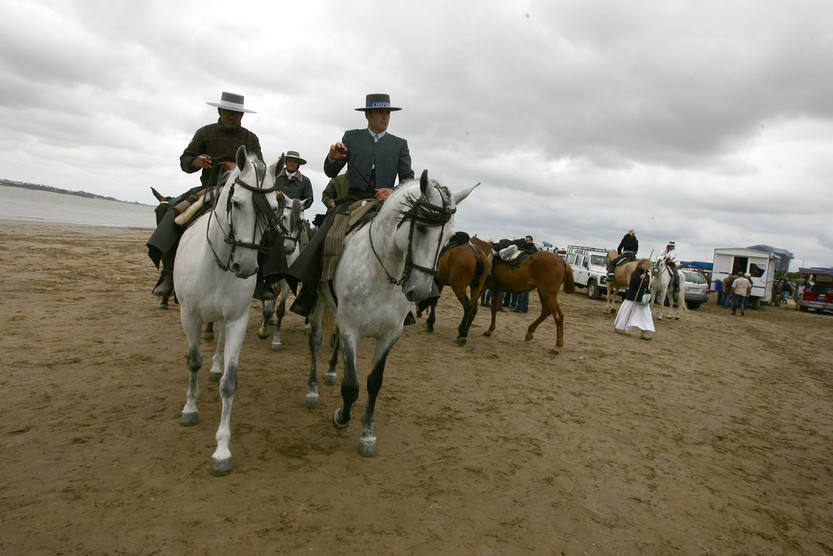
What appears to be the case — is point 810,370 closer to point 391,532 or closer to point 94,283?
point 391,532

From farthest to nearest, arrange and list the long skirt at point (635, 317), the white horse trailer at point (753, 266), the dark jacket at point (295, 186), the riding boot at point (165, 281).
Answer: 1. the white horse trailer at point (753, 266)
2. the long skirt at point (635, 317)
3. the dark jacket at point (295, 186)
4. the riding boot at point (165, 281)

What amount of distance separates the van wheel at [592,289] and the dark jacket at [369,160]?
800 inches

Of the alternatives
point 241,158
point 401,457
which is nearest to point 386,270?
point 241,158

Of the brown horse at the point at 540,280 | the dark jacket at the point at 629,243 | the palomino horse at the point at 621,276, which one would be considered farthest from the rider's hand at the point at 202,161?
the dark jacket at the point at 629,243

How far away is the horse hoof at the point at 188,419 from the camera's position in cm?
429

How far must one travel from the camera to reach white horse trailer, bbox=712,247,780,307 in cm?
2602

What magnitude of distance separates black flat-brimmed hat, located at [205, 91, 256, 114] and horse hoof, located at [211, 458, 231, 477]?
3542 millimetres

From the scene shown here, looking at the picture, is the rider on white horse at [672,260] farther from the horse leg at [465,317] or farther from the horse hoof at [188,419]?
the horse hoof at [188,419]

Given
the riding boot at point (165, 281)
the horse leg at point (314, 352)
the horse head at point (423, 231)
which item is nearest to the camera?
the horse head at point (423, 231)

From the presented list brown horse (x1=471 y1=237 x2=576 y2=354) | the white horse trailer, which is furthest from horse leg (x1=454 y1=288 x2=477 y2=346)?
the white horse trailer

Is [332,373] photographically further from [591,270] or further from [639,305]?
[591,270]

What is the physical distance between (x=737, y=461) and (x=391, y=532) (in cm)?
422

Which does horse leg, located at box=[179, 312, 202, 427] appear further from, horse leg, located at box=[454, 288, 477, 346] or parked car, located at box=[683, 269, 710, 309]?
parked car, located at box=[683, 269, 710, 309]

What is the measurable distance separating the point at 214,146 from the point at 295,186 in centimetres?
390
